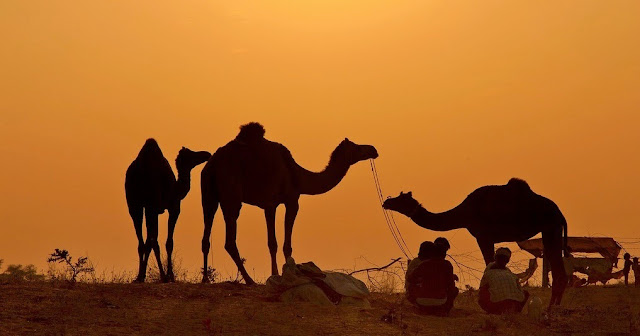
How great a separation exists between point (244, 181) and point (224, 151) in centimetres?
74

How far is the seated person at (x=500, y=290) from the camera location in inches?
646

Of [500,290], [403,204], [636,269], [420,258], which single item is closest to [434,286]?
[420,258]

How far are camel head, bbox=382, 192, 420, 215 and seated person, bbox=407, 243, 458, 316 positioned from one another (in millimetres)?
4687

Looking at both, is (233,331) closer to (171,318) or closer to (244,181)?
(171,318)

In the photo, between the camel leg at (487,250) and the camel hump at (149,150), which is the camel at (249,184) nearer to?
the camel hump at (149,150)

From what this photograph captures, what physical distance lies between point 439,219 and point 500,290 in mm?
4368

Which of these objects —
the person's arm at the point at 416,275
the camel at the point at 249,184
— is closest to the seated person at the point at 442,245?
the person's arm at the point at 416,275

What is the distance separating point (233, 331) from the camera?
45.1 ft

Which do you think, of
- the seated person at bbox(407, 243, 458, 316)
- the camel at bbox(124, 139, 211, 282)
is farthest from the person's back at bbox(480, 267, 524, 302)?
the camel at bbox(124, 139, 211, 282)

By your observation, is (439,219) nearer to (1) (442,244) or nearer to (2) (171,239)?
(1) (442,244)

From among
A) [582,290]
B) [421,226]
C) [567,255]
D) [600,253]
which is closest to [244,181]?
[421,226]

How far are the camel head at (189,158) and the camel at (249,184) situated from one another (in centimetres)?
152

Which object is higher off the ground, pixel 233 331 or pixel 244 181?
pixel 244 181

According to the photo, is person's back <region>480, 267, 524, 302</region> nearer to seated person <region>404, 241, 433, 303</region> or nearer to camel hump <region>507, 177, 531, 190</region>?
seated person <region>404, 241, 433, 303</region>
